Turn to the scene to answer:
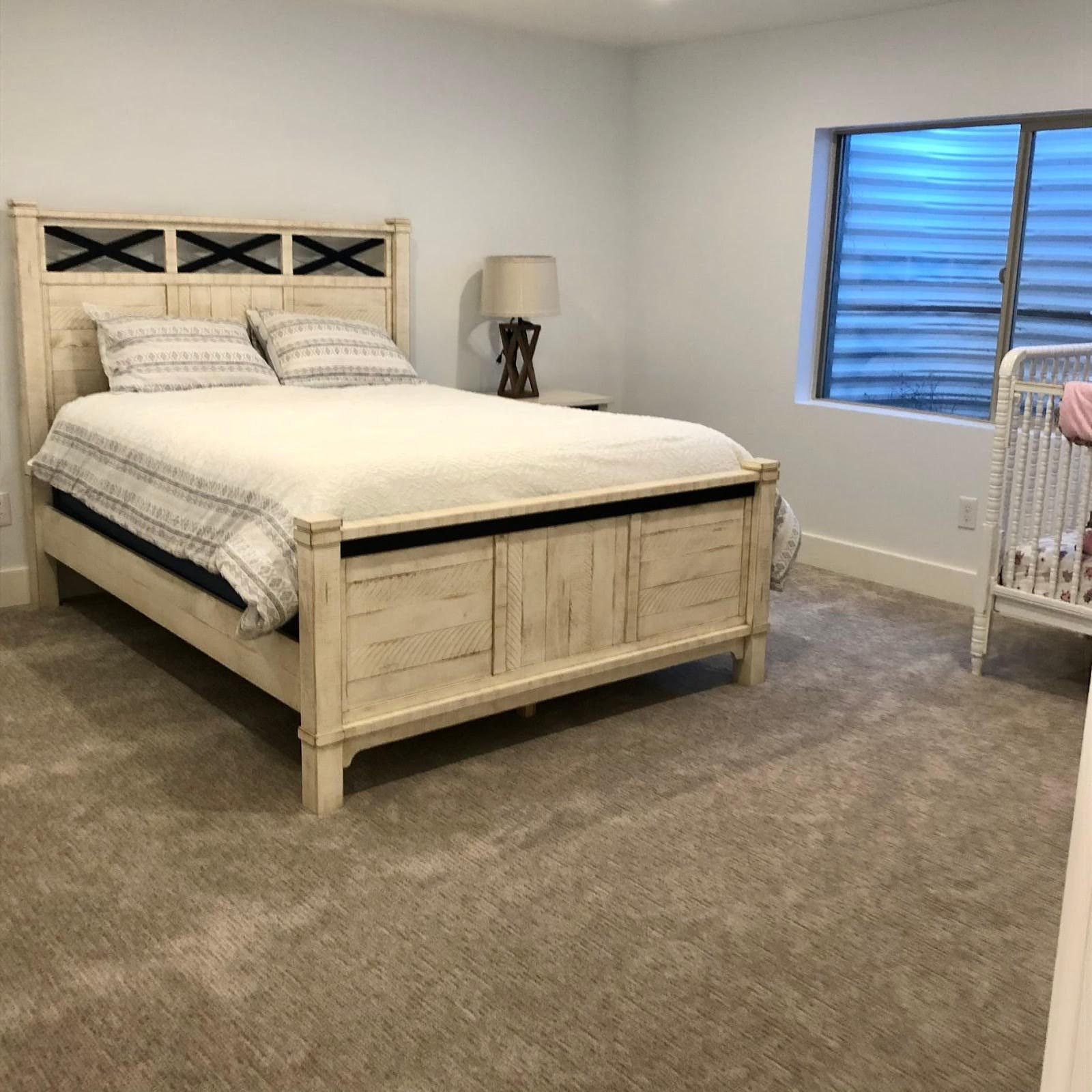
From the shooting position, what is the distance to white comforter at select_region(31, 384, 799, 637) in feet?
8.67

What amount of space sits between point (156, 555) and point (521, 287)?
213 centimetres

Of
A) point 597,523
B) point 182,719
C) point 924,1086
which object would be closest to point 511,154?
point 597,523

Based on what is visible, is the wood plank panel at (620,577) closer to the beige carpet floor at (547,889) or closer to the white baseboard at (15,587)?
the beige carpet floor at (547,889)

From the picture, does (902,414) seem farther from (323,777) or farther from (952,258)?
(323,777)

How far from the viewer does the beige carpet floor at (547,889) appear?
6.17ft

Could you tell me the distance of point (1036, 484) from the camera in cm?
346

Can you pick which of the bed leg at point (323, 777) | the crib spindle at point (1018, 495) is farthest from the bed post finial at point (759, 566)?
the bed leg at point (323, 777)

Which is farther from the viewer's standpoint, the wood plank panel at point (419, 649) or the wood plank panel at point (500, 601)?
the wood plank panel at point (500, 601)

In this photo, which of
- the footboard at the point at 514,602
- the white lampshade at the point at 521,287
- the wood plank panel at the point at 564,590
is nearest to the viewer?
the footboard at the point at 514,602

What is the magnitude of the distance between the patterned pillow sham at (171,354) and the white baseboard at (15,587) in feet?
2.46

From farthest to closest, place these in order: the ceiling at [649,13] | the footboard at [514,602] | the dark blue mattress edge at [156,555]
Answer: the ceiling at [649,13]
the dark blue mattress edge at [156,555]
the footboard at [514,602]

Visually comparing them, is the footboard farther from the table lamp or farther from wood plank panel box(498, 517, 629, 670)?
the table lamp

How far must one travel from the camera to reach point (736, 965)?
212 centimetres

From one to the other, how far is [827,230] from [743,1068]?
3.77m
